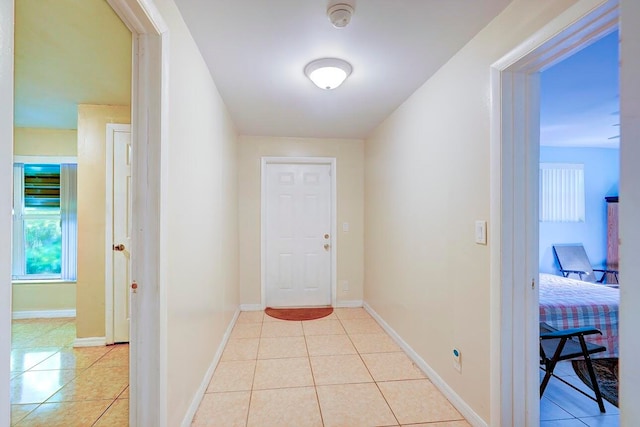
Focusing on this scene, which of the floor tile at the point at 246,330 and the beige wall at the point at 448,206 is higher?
the beige wall at the point at 448,206

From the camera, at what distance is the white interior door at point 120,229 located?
8.74 ft

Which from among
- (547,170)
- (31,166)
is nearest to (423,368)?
(547,170)

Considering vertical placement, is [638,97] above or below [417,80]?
below

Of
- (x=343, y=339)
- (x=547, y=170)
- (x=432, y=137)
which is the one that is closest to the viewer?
(x=432, y=137)

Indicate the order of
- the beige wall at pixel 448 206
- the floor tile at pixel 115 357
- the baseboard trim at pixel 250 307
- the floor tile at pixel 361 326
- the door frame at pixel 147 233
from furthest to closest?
1. the baseboard trim at pixel 250 307
2. the floor tile at pixel 361 326
3. the floor tile at pixel 115 357
4. the beige wall at pixel 448 206
5. the door frame at pixel 147 233

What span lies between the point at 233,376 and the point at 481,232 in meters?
2.02

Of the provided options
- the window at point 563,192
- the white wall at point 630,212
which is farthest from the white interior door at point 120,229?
the window at point 563,192

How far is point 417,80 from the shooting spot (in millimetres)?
2244

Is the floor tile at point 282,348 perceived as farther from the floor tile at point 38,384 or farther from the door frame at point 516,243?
the door frame at point 516,243

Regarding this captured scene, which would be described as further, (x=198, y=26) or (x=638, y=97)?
(x=198, y=26)

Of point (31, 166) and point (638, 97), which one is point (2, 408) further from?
point (31, 166)

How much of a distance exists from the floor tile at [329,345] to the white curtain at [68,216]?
3.01m

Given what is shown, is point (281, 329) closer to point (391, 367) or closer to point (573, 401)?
point (391, 367)

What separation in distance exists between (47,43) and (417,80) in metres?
2.47
